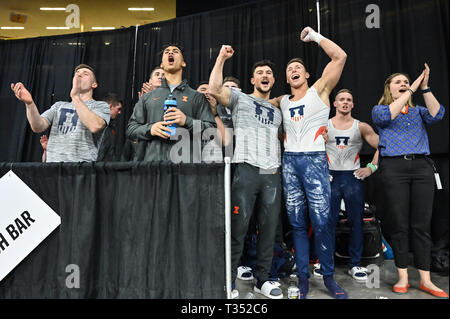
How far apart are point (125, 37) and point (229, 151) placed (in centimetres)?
348

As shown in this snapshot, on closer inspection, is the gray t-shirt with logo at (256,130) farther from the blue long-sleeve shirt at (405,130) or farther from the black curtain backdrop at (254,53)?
the black curtain backdrop at (254,53)

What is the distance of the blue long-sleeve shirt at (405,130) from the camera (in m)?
2.09

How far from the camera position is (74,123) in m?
2.29

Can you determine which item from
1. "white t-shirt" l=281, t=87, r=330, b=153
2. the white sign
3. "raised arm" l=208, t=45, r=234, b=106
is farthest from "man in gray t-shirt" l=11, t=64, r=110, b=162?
"white t-shirt" l=281, t=87, r=330, b=153

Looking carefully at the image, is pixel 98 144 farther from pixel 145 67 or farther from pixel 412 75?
pixel 412 75

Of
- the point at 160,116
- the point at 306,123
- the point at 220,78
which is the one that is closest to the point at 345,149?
the point at 306,123

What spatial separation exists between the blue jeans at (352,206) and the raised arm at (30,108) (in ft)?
8.86

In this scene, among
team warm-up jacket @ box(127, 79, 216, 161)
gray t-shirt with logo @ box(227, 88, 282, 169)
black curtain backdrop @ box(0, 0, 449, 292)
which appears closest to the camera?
team warm-up jacket @ box(127, 79, 216, 161)

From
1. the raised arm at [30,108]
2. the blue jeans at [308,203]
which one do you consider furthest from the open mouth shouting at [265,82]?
the raised arm at [30,108]

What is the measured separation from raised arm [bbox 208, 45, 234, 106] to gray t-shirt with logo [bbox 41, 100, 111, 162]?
3.30ft

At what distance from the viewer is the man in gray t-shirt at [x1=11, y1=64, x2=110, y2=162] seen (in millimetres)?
2133

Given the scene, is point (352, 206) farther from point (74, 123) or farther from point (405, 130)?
point (74, 123)

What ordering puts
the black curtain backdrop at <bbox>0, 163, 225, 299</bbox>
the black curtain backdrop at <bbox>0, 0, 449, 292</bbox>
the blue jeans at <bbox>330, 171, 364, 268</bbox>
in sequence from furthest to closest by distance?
the black curtain backdrop at <bbox>0, 0, 449, 292</bbox>, the blue jeans at <bbox>330, 171, 364, 268</bbox>, the black curtain backdrop at <bbox>0, 163, 225, 299</bbox>

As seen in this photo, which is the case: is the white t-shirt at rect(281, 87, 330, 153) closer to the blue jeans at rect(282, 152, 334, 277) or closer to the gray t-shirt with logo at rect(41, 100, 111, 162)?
the blue jeans at rect(282, 152, 334, 277)
